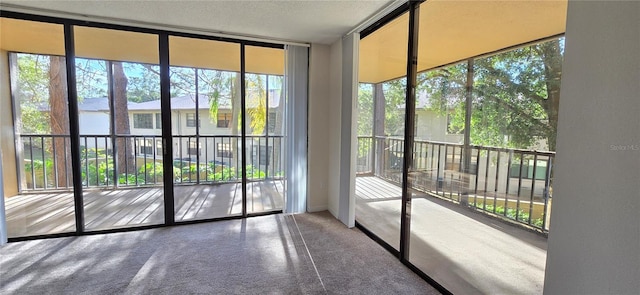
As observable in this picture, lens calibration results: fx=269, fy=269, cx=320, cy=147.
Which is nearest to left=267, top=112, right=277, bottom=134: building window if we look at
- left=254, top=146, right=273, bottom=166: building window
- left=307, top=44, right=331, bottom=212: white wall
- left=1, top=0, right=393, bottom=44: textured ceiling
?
left=254, top=146, right=273, bottom=166: building window

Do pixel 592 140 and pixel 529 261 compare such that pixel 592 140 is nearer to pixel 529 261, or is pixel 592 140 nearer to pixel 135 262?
pixel 529 261

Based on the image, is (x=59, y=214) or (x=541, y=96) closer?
(x=541, y=96)

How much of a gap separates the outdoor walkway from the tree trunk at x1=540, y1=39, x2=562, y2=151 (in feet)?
3.33

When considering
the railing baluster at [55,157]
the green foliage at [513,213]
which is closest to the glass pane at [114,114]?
the railing baluster at [55,157]

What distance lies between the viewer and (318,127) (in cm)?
361

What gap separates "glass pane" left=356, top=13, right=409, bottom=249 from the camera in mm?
2840

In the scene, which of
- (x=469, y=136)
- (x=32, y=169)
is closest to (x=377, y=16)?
(x=469, y=136)

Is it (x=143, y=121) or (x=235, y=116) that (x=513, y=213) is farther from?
(x=143, y=121)

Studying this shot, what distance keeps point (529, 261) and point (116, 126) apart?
4.91m

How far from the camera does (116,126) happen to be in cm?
367

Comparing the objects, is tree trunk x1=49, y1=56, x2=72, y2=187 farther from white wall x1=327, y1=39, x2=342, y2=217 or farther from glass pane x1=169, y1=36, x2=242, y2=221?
white wall x1=327, y1=39, x2=342, y2=217

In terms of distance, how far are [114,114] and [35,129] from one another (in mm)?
976

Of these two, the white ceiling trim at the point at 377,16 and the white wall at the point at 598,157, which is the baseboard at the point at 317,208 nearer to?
the white ceiling trim at the point at 377,16

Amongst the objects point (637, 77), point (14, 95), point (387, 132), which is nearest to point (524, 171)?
point (387, 132)
